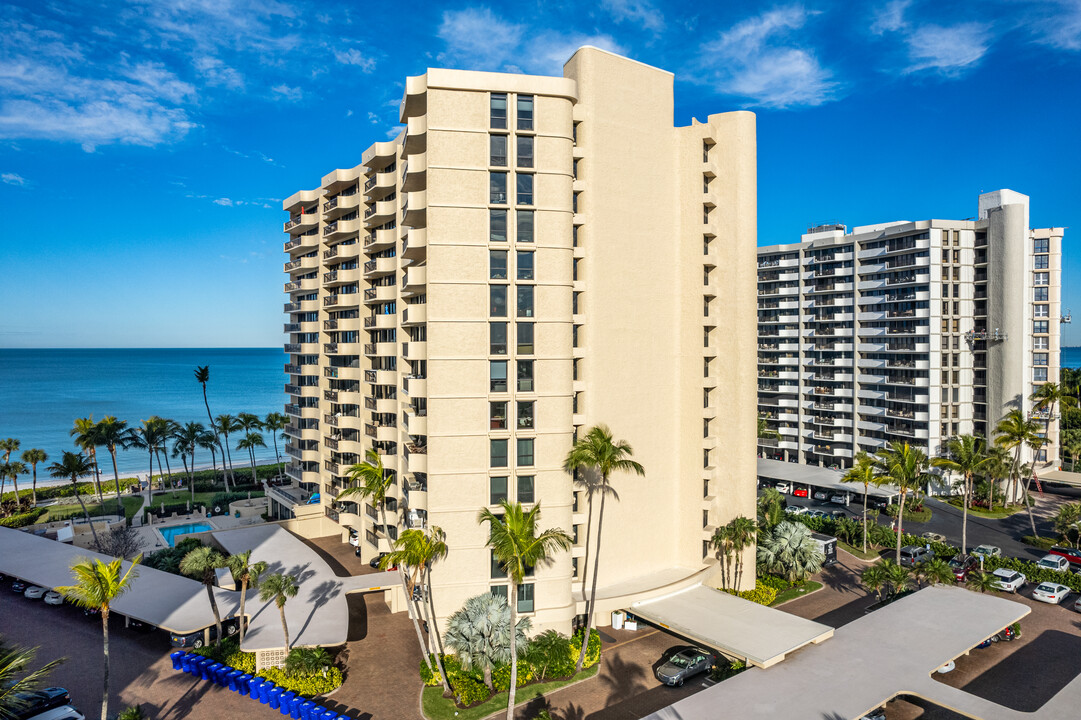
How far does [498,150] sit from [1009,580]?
160ft

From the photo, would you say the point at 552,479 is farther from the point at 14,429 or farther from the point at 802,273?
the point at 14,429

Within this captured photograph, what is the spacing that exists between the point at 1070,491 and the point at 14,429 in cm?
21434

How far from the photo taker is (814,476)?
75000 mm

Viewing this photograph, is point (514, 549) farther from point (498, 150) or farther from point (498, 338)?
point (498, 150)

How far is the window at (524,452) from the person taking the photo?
35.5m

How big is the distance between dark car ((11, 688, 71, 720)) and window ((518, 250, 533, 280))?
31.9 meters

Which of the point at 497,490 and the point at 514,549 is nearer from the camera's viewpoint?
the point at 514,549

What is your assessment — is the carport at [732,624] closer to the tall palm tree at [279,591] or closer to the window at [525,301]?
the window at [525,301]

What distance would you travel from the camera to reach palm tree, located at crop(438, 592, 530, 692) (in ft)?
104

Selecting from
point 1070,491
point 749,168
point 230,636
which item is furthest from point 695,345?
point 1070,491

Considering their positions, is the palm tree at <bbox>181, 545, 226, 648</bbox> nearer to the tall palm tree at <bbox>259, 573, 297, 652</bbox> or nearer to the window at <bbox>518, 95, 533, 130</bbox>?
the tall palm tree at <bbox>259, 573, 297, 652</bbox>

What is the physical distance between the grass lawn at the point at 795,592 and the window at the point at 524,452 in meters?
21.9

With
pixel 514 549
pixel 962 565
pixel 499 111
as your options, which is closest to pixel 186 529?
pixel 514 549

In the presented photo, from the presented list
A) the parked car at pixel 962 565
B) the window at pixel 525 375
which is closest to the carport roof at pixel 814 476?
the parked car at pixel 962 565
